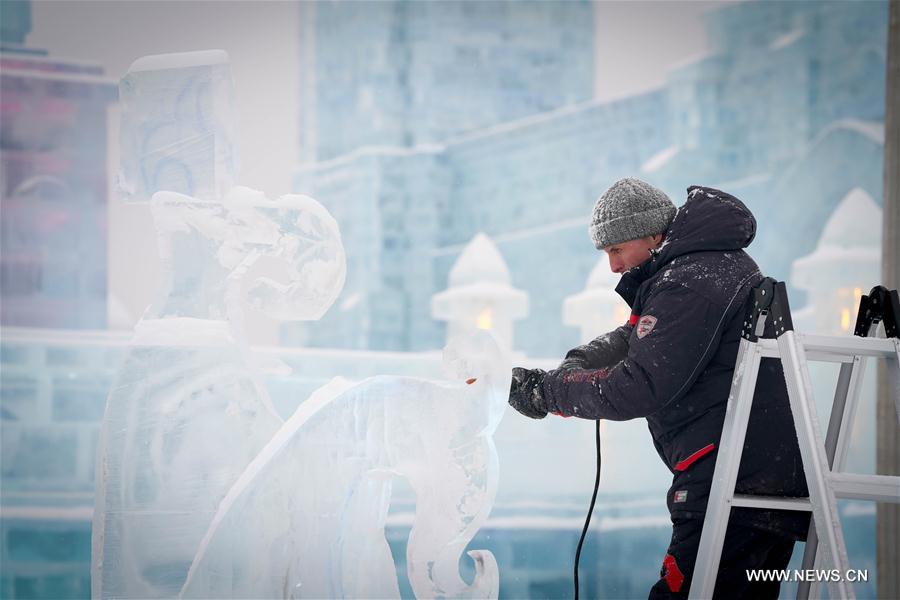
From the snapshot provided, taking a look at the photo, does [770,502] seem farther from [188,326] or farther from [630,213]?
[188,326]

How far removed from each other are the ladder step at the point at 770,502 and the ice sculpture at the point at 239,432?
539 mm

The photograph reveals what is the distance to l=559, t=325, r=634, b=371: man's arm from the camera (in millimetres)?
1835

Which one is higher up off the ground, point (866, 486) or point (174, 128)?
point (174, 128)

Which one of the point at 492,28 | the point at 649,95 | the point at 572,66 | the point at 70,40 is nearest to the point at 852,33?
the point at 649,95

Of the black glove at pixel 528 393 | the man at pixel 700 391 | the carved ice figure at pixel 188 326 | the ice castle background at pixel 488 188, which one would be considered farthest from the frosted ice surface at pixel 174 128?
the ice castle background at pixel 488 188

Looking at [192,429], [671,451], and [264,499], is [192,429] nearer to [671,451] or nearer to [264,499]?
[264,499]

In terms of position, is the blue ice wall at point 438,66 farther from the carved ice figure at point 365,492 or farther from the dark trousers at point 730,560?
the dark trousers at point 730,560

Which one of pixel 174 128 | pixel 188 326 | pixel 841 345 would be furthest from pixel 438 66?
pixel 841 345

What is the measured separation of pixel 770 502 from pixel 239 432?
1149mm

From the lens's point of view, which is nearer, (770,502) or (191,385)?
(770,502)

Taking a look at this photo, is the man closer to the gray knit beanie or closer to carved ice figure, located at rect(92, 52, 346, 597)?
the gray knit beanie

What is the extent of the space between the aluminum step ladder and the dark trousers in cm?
7

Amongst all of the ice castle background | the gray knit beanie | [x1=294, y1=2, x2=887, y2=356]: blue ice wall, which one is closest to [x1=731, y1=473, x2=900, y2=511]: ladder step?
the gray knit beanie

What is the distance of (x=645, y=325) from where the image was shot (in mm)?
1625
